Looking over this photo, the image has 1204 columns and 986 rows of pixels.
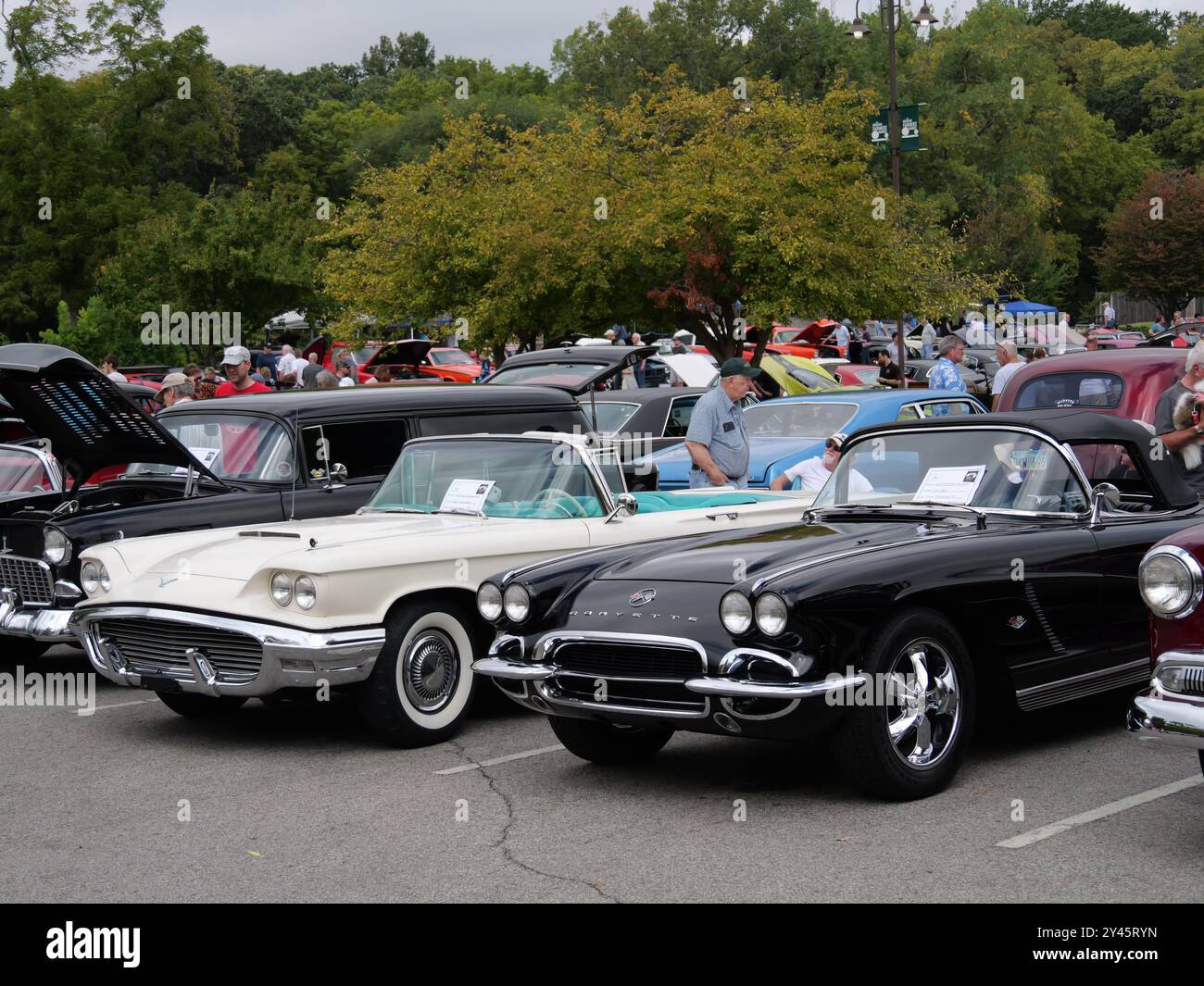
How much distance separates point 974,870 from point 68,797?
4.06 metres

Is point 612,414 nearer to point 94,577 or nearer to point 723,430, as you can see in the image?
point 723,430

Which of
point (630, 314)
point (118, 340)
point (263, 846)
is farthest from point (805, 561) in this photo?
point (118, 340)

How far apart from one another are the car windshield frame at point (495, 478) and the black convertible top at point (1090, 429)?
1.76 m

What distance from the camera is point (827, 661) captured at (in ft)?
19.0

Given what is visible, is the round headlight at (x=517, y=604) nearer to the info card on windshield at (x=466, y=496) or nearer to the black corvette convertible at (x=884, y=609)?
the black corvette convertible at (x=884, y=609)

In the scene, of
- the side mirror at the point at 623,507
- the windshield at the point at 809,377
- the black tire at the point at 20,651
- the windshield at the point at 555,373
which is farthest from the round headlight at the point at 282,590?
the windshield at the point at 809,377

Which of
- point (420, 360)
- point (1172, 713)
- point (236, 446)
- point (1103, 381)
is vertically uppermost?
point (420, 360)

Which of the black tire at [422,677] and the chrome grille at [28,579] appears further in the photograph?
the chrome grille at [28,579]

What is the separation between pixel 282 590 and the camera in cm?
729

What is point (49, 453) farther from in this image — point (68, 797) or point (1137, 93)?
point (1137, 93)

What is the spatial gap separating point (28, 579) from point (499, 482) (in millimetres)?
3210

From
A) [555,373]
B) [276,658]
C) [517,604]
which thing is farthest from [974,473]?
[555,373]

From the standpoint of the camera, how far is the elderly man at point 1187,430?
28.7 feet

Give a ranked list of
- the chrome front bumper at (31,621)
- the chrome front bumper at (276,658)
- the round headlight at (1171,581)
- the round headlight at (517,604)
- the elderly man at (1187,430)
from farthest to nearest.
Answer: the chrome front bumper at (31,621)
the elderly man at (1187,430)
the chrome front bumper at (276,658)
the round headlight at (517,604)
the round headlight at (1171,581)
